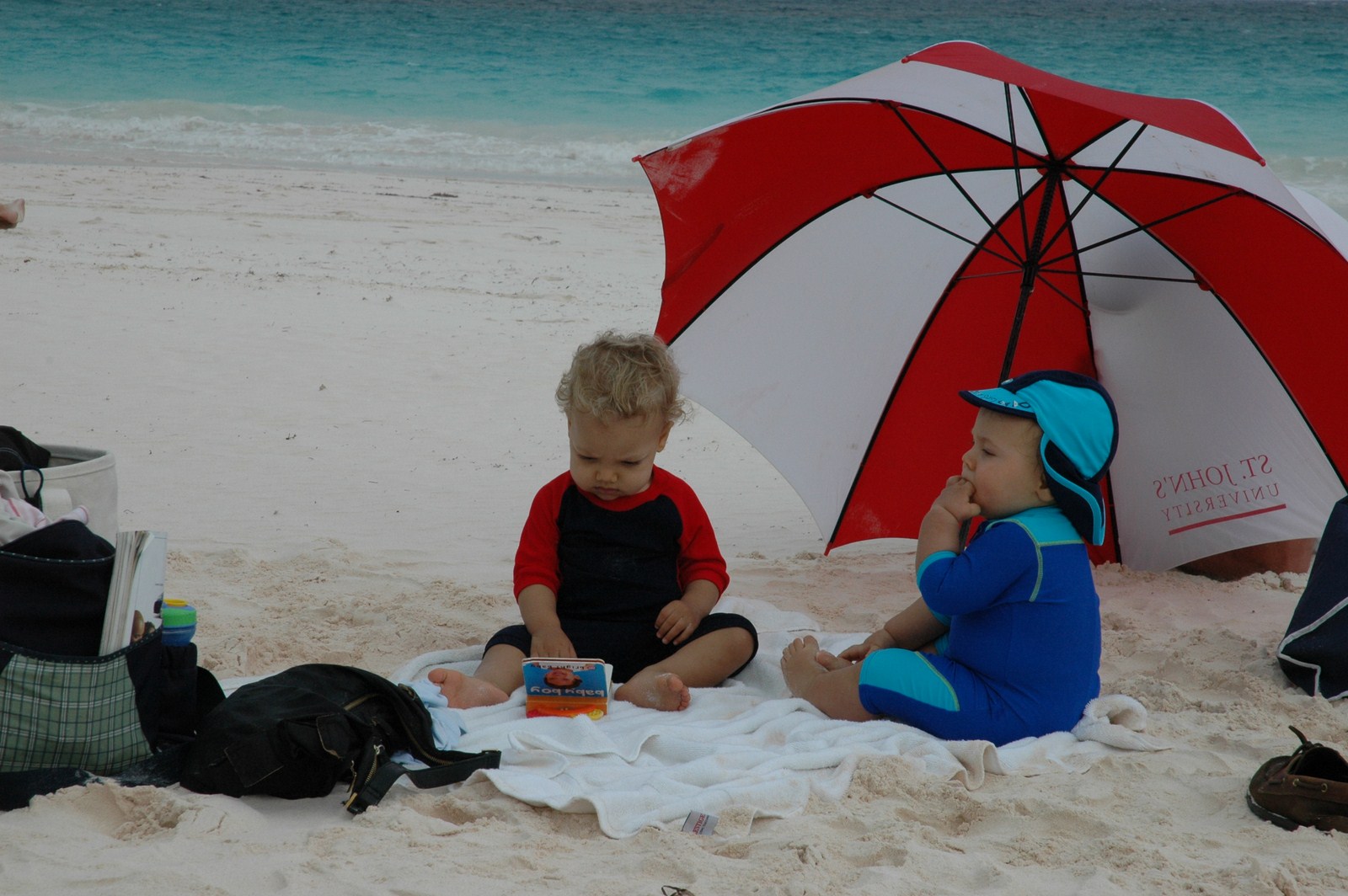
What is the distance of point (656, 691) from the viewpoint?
329 cm

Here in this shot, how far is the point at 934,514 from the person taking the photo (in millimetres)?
3180

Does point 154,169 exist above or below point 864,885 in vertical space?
above

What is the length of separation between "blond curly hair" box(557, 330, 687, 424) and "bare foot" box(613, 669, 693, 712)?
776 mm

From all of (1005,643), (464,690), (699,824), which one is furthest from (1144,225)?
(464,690)

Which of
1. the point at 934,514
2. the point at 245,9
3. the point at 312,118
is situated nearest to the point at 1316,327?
the point at 934,514

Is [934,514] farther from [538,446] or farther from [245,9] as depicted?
[245,9]

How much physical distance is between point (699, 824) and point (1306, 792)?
4.72ft

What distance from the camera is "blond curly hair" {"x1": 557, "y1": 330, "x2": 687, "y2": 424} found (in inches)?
130

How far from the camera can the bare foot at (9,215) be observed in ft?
31.1

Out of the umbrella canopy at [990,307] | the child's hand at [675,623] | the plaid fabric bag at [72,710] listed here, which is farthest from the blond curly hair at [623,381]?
the plaid fabric bag at [72,710]

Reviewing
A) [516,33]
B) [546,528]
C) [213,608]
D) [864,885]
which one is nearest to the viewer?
[864,885]

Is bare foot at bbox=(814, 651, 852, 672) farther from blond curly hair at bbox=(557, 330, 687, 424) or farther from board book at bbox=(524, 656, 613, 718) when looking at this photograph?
blond curly hair at bbox=(557, 330, 687, 424)

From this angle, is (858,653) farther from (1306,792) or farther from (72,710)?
(72,710)

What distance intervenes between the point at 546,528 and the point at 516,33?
32070mm
